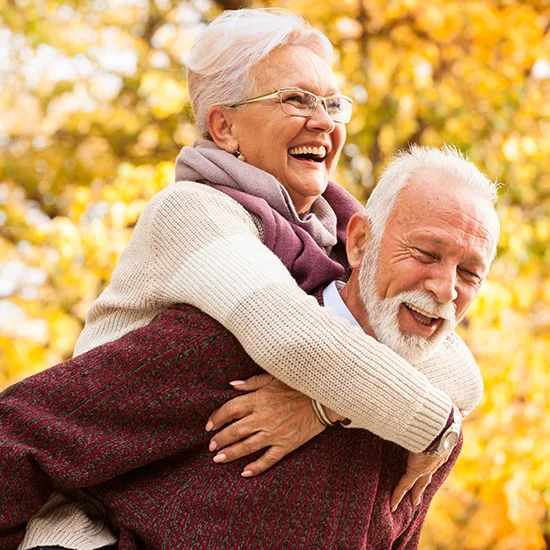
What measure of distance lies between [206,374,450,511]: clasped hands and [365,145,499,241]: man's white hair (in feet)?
1.34

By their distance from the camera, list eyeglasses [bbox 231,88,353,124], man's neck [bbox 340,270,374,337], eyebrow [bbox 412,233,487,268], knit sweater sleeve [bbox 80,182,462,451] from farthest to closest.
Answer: eyeglasses [bbox 231,88,353,124], man's neck [bbox 340,270,374,337], eyebrow [bbox 412,233,487,268], knit sweater sleeve [bbox 80,182,462,451]

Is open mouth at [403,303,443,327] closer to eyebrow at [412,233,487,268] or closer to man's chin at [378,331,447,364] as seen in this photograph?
man's chin at [378,331,447,364]

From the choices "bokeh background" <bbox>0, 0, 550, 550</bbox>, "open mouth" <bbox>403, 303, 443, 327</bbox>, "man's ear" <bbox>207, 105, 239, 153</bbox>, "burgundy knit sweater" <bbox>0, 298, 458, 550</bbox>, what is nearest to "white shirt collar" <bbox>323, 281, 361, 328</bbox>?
"open mouth" <bbox>403, 303, 443, 327</bbox>

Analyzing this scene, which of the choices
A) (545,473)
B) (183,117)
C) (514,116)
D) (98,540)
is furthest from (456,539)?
(98,540)

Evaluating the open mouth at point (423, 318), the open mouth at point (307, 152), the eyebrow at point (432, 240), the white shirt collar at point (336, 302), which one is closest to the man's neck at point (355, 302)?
the white shirt collar at point (336, 302)

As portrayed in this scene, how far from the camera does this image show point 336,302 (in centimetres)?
205

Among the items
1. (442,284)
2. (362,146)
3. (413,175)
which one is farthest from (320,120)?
(362,146)

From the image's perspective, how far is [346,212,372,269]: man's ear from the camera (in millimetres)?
2033

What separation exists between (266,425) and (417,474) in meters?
0.37

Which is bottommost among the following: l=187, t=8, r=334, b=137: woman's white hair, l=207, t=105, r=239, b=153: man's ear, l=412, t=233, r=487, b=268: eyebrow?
l=412, t=233, r=487, b=268: eyebrow

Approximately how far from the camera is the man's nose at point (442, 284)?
1.86 meters

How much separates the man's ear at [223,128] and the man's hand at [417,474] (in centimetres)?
91

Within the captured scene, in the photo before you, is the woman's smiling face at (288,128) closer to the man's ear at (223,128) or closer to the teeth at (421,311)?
the man's ear at (223,128)

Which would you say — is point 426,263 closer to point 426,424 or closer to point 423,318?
point 423,318
